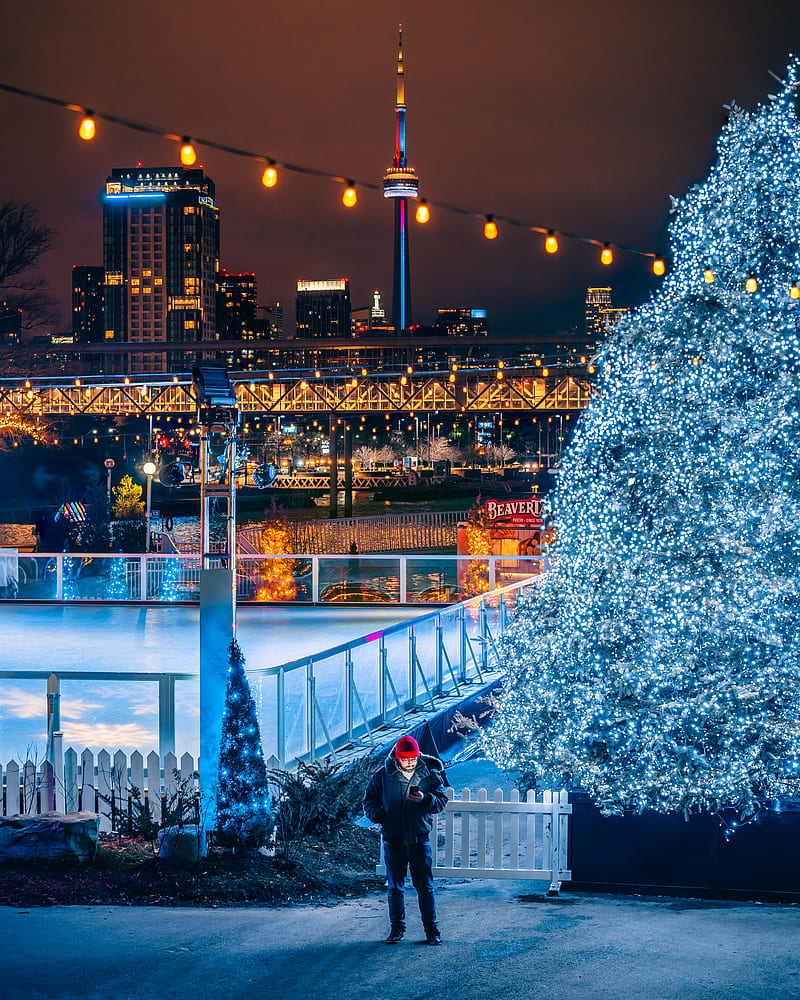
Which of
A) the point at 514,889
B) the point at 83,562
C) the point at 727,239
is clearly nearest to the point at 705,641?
the point at 514,889

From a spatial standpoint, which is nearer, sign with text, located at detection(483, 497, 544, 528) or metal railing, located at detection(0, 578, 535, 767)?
metal railing, located at detection(0, 578, 535, 767)

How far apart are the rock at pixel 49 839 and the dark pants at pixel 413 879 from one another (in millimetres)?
2232

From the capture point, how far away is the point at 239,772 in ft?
25.0

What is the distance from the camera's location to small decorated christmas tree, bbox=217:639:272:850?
758cm

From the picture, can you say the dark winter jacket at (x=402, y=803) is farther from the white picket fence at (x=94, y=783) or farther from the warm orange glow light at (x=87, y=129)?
the warm orange glow light at (x=87, y=129)

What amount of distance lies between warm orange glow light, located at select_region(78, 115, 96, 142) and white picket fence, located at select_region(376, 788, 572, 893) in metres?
6.30

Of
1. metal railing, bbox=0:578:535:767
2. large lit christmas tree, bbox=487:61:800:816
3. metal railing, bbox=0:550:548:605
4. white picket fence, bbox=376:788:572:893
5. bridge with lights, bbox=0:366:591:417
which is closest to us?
white picket fence, bbox=376:788:572:893

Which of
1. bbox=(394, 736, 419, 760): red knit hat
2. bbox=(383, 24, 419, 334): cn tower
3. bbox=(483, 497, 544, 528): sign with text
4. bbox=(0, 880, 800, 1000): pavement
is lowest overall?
bbox=(0, 880, 800, 1000): pavement

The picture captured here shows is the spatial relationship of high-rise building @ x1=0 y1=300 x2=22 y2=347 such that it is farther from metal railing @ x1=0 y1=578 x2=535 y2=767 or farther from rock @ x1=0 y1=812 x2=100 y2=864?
rock @ x1=0 y1=812 x2=100 y2=864

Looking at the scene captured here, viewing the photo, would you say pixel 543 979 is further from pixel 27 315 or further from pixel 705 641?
pixel 27 315

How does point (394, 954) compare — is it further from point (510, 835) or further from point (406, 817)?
point (510, 835)

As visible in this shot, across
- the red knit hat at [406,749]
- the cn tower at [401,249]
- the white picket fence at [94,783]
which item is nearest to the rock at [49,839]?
the white picket fence at [94,783]

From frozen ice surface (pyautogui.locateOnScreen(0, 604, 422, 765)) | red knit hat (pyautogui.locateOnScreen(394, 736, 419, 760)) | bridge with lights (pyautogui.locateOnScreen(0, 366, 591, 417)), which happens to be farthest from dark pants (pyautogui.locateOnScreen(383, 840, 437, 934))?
bridge with lights (pyautogui.locateOnScreen(0, 366, 591, 417))

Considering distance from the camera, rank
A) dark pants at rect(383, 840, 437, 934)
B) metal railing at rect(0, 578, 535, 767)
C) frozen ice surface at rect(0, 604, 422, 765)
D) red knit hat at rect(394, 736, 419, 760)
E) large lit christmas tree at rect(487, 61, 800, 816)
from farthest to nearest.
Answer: frozen ice surface at rect(0, 604, 422, 765) < metal railing at rect(0, 578, 535, 767) < large lit christmas tree at rect(487, 61, 800, 816) < red knit hat at rect(394, 736, 419, 760) < dark pants at rect(383, 840, 437, 934)
